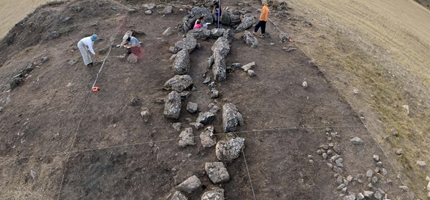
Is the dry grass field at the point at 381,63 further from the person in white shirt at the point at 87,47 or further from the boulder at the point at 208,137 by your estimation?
the person in white shirt at the point at 87,47

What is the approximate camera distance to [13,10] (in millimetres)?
18562

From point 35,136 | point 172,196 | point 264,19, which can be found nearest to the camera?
point 172,196

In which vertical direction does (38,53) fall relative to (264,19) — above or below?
below

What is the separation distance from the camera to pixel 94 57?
34.2 feet

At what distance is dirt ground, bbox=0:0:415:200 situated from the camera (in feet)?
20.4

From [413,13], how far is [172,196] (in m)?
22.5

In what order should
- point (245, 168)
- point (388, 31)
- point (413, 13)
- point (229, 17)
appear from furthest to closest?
1. point (413, 13)
2. point (388, 31)
3. point (229, 17)
4. point (245, 168)

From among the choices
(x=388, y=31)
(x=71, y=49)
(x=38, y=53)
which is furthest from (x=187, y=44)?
(x=388, y=31)

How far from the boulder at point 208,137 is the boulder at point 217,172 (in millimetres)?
652

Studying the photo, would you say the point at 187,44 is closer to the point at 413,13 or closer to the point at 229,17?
the point at 229,17

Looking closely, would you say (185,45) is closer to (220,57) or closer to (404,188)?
(220,57)

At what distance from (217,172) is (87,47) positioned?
699 centimetres

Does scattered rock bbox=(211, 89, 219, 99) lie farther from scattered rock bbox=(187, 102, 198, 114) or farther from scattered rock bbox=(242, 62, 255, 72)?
scattered rock bbox=(242, 62, 255, 72)

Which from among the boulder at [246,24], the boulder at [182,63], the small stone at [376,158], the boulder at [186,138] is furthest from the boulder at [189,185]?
the boulder at [246,24]
